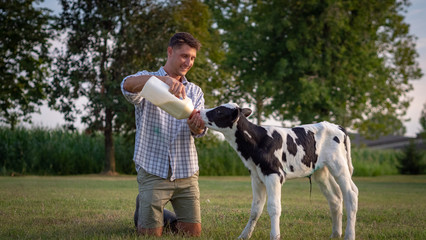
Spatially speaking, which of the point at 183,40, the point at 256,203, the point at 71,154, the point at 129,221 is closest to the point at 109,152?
the point at 71,154

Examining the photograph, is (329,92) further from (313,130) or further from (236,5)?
(313,130)

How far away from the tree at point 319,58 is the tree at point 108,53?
19.8 feet

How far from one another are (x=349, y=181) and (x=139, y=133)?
2.80 meters

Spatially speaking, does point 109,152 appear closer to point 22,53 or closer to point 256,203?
point 22,53

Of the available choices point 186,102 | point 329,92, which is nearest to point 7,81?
point 329,92

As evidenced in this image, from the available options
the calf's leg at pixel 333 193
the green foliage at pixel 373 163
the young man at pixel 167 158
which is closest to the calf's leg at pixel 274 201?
the calf's leg at pixel 333 193

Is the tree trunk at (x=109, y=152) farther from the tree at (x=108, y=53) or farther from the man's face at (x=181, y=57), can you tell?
the man's face at (x=181, y=57)

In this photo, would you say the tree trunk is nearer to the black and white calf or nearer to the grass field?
the grass field

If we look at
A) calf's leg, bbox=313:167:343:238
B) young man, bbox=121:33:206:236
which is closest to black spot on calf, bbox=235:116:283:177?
young man, bbox=121:33:206:236

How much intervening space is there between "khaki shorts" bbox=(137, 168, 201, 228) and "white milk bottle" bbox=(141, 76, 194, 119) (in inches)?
44.9

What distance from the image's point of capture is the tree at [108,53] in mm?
21469

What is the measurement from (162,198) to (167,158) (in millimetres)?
530

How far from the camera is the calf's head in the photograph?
5.22 m

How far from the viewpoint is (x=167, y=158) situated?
5934 millimetres
